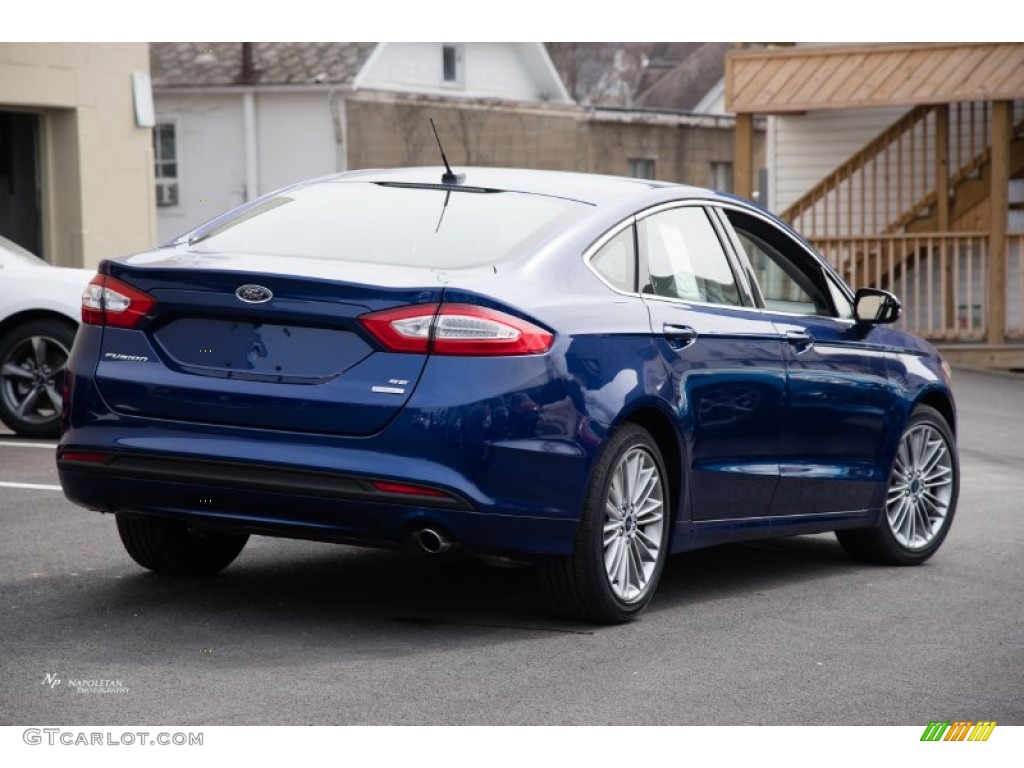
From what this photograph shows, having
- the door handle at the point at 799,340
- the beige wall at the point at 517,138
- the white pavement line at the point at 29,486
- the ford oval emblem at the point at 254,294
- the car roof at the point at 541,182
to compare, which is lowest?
Answer: the white pavement line at the point at 29,486

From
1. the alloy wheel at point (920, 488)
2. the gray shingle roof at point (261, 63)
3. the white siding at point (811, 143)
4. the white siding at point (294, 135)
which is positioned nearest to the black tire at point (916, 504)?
the alloy wheel at point (920, 488)

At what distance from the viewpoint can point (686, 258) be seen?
7137 millimetres

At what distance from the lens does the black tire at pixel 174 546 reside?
7.09 m

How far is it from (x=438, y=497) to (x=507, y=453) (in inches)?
10.6

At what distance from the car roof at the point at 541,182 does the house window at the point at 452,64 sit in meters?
35.0

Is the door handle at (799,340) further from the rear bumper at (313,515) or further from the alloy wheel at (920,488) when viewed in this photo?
the rear bumper at (313,515)

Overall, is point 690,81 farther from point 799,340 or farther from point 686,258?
point 686,258

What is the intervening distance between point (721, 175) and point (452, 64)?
7.18 m

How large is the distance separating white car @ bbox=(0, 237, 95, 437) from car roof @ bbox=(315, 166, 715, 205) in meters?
5.68

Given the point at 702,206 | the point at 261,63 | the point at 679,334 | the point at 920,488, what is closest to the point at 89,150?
the point at 920,488

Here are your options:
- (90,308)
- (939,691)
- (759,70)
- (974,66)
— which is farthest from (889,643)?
(759,70)

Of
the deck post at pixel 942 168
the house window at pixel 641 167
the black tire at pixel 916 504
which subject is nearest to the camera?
the black tire at pixel 916 504

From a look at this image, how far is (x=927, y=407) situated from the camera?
865cm
